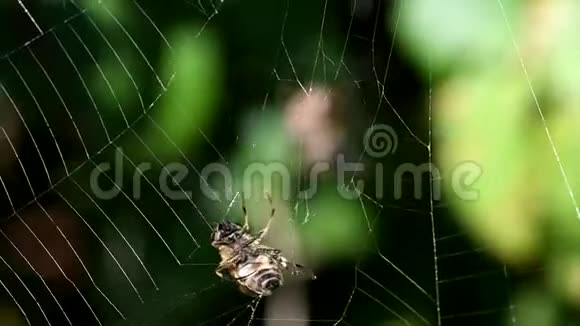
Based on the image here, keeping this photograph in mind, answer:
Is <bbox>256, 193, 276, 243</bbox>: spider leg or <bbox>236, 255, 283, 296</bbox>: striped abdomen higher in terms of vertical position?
<bbox>256, 193, 276, 243</bbox>: spider leg

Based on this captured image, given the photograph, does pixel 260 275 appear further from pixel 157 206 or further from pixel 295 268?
pixel 157 206
